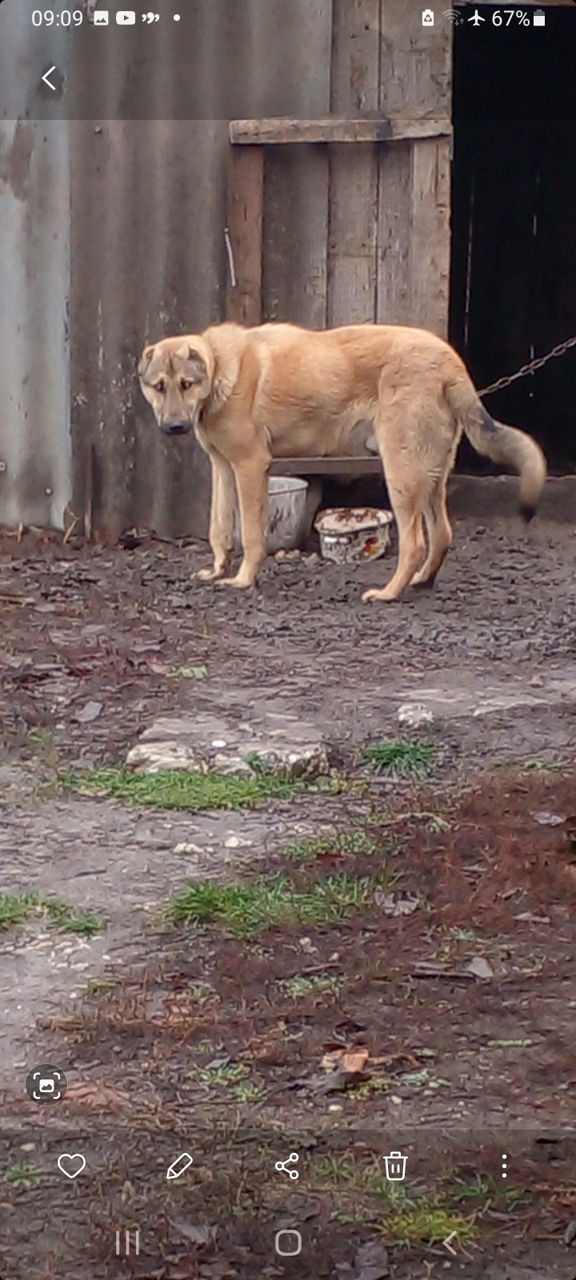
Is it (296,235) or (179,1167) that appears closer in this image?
(179,1167)

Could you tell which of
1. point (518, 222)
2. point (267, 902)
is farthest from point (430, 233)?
point (267, 902)

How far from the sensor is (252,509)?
805 cm

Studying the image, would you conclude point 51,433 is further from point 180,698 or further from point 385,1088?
point 385,1088

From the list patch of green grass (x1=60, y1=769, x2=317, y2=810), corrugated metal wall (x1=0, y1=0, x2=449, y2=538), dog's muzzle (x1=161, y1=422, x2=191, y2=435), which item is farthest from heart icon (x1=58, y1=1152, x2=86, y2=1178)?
corrugated metal wall (x1=0, y1=0, x2=449, y2=538)

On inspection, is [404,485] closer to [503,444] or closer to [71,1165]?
[503,444]

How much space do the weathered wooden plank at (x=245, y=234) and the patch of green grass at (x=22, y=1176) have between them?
23.1 ft

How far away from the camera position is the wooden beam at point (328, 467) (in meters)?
8.96

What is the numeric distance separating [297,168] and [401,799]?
16.3ft

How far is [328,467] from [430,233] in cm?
131

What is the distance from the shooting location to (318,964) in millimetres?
3670

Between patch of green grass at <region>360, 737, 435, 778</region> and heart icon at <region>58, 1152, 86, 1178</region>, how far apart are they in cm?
281

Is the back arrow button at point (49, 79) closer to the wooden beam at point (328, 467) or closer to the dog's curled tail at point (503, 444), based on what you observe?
the wooden beam at point (328, 467)

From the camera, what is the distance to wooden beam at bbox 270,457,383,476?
8.96 metres

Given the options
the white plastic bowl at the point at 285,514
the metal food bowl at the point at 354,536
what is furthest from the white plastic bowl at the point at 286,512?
the metal food bowl at the point at 354,536
